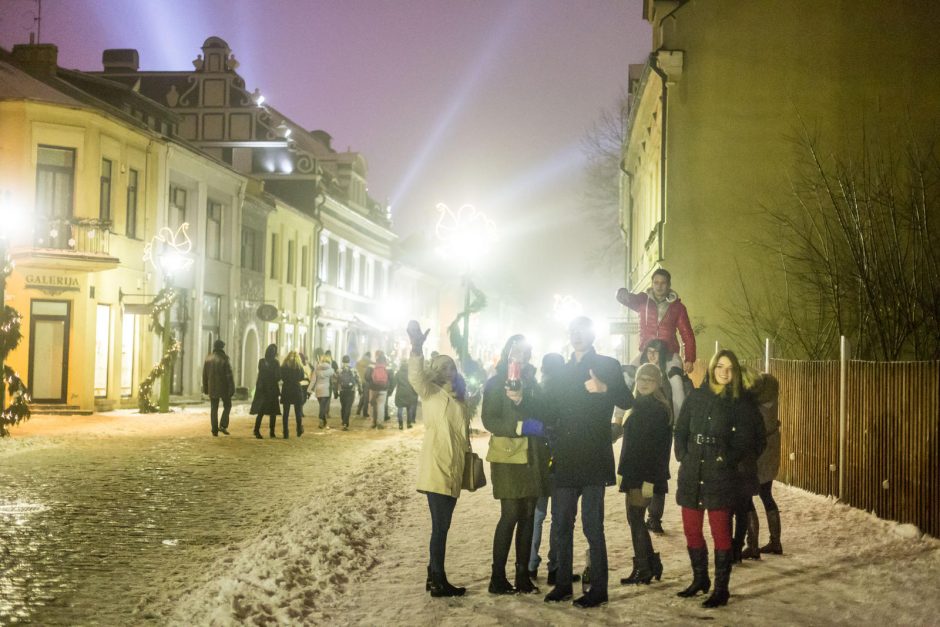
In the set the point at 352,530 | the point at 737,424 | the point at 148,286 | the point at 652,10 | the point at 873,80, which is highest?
the point at 652,10

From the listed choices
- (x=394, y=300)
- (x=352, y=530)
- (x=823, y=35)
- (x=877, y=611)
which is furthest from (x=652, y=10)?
(x=394, y=300)

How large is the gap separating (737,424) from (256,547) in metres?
4.39

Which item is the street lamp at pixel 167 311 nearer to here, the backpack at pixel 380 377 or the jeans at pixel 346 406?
the jeans at pixel 346 406

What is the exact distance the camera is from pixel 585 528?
7.60 meters

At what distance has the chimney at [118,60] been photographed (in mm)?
43625

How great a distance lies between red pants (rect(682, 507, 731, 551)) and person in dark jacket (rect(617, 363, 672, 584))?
562 millimetres

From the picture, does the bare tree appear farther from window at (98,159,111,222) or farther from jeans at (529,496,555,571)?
window at (98,159,111,222)

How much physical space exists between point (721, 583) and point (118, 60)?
41.8 m

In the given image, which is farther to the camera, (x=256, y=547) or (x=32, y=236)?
(x=32, y=236)

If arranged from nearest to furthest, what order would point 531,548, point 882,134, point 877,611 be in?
point 877,611, point 531,548, point 882,134

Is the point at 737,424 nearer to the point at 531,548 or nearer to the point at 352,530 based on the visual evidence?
the point at 531,548

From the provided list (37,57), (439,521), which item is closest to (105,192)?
(37,57)

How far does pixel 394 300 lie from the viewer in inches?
2530

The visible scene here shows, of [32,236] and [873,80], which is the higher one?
[873,80]
